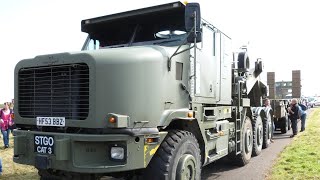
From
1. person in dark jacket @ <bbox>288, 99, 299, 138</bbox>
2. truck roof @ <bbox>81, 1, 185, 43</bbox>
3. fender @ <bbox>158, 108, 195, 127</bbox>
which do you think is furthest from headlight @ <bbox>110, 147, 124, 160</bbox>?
person in dark jacket @ <bbox>288, 99, 299, 138</bbox>

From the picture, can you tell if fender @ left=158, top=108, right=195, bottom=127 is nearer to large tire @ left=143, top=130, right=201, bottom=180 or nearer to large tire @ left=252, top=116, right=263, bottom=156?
large tire @ left=143, top=130, right=201, bottom=180

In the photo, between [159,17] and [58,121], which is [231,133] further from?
[58,121]

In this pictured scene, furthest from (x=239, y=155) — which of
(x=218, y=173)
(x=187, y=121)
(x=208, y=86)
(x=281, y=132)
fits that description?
(x=281, y=132)

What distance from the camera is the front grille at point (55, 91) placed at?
4.76 m

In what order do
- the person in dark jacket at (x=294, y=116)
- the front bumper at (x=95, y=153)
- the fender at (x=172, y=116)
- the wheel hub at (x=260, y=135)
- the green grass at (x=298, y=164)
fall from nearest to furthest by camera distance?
the front bumper at (x=95, y=153) < the fender at (x=172, y=116) < the green grass at (x=298, y=164) < the wheel hub at (x=260, y=135) < the person in dark jacket at (x=294, y=116)

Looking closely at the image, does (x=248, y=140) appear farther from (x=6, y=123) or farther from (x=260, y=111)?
(x=6, y=123)

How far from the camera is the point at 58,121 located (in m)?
4.95

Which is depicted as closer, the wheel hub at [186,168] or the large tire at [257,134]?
the wheel hub at [186,168]

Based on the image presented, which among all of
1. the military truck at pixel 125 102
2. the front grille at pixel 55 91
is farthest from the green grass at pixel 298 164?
the front grille at pixel 55 91

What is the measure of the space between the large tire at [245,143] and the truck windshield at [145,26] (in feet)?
11.4

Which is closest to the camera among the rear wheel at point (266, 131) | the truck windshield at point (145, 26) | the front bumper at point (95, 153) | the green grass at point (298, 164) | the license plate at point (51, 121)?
the front bumper at point (95, 153)

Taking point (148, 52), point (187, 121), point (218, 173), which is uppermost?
point (148, 52)

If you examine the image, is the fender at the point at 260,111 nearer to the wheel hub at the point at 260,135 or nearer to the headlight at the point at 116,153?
the wheel hub at the point at 260,135

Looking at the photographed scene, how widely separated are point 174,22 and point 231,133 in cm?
288
